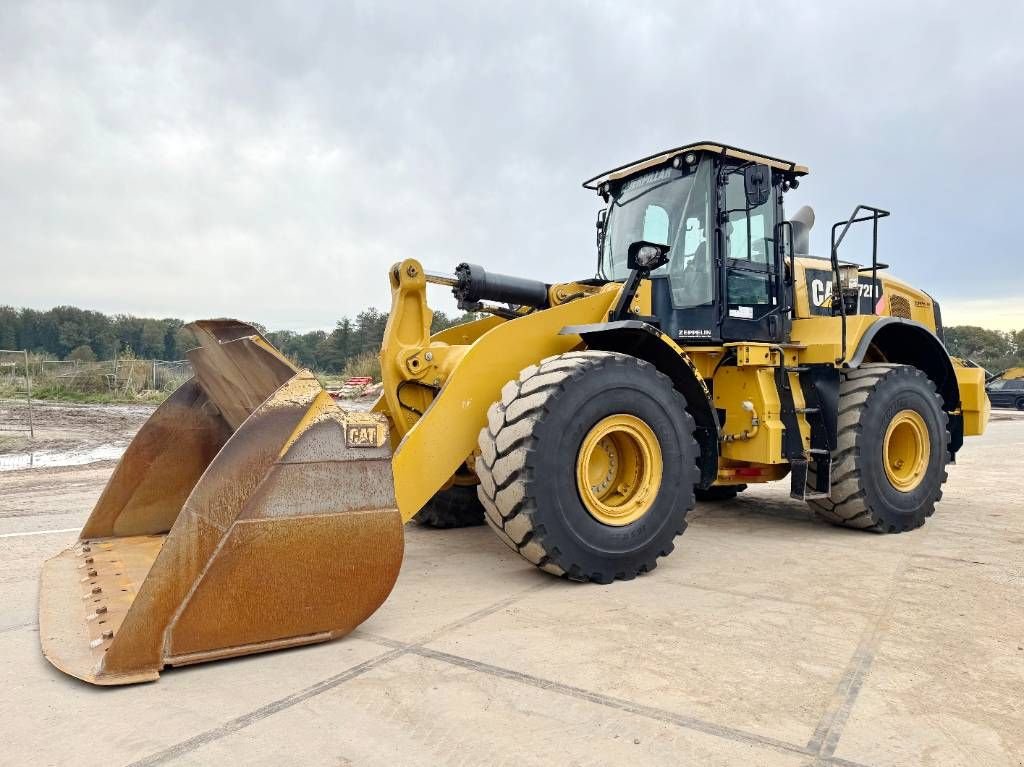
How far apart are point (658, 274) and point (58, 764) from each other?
14.4 feet

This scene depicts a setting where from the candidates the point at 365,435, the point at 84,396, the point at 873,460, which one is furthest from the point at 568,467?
the point at 84,396

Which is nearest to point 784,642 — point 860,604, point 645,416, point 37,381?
point 860,604

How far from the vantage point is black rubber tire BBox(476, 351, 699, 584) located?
379 centimetres

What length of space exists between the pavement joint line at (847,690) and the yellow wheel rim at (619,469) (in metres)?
1.27

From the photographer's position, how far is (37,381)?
25422 millimetres

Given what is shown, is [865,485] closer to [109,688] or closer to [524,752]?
[524,752]

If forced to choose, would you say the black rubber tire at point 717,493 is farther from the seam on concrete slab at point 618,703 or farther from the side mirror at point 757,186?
the seam on concrete slab at point 618,703

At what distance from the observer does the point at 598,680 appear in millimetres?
2754

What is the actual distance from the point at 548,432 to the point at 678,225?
2.37 metres

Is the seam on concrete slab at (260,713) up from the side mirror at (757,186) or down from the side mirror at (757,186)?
down

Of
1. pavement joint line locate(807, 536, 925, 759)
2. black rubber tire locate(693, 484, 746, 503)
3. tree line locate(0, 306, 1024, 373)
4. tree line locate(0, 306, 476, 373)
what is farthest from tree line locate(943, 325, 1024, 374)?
pavement joint line locate(807, 536, 925, 759)

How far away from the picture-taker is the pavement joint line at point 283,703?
7.22ft

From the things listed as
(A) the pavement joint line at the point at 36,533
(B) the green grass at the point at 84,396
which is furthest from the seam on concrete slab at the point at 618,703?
(B) the green grass at the point at 84,396

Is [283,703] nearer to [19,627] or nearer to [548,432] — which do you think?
[19,627]
